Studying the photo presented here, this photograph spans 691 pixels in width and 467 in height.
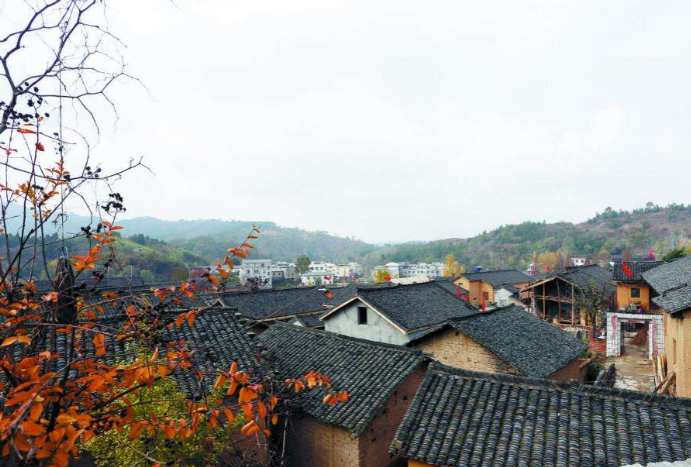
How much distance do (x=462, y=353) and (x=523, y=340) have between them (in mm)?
2741

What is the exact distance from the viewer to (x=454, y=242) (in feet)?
500

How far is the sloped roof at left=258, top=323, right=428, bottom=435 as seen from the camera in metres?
10.6

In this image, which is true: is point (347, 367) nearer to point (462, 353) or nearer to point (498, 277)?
point (462, 353)

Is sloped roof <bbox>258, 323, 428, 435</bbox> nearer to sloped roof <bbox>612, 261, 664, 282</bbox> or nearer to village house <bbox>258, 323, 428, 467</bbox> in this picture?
village house <bbox>258, 323, 428, 467</bbox>

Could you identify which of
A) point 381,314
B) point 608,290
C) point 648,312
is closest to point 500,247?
point 608,290

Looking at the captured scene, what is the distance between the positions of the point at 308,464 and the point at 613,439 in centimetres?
790

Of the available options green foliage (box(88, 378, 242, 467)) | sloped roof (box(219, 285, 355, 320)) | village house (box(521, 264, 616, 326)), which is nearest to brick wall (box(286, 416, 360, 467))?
green foliage (box(88, 378, 242, 467))

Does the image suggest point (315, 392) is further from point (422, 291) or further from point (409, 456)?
point (422, 291)

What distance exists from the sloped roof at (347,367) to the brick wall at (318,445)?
48cm

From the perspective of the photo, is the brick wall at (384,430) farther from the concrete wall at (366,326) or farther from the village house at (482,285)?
the village house at (482,285)

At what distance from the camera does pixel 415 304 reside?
22.4 meters

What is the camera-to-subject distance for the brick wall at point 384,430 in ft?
34.2

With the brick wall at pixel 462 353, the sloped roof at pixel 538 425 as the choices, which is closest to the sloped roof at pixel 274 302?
the brick wall at pixel 462 353

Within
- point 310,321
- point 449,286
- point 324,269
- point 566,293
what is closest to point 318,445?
point 310,321
